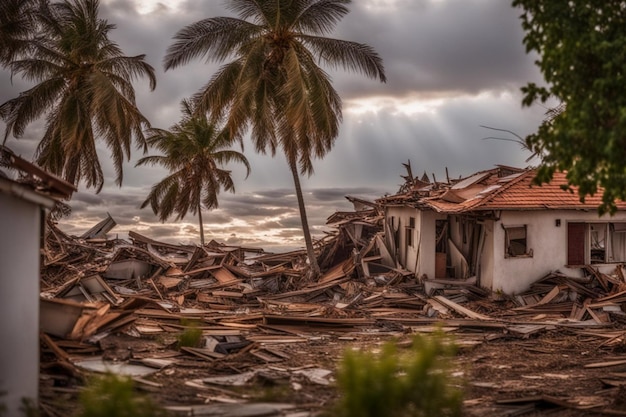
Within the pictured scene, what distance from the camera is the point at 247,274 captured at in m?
24.6

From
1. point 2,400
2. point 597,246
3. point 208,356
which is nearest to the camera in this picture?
point 2,400

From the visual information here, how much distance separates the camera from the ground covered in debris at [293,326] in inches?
393

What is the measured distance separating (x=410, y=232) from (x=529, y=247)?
522cm

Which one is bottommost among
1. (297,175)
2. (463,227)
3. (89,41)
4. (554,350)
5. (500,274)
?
(554,350)

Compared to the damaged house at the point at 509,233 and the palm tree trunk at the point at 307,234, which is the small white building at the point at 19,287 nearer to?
the damaged house at the point at 509,233

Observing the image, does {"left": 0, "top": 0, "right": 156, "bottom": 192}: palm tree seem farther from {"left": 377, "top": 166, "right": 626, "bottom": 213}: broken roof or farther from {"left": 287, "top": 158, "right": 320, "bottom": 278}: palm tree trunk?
{"left": 377, "top": 166, "right": 626, "bottom": 213}: broken roof

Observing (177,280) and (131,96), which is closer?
(177,280)

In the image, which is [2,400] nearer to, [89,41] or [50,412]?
[50,412]

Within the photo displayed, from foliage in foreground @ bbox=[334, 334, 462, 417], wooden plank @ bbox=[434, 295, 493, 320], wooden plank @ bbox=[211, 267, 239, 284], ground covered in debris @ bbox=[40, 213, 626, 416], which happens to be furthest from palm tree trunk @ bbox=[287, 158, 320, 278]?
foliage in foreground @ bbox=[334, 334, 462, 417]

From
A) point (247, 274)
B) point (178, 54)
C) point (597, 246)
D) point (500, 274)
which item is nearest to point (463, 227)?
point (500, 274)

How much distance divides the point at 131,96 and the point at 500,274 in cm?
1802

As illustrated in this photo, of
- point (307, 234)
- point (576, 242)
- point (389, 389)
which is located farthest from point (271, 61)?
point (389, 389)

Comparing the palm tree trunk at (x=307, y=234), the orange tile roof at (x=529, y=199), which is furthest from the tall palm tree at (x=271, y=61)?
the orange tile roof at (x=529, y=199)

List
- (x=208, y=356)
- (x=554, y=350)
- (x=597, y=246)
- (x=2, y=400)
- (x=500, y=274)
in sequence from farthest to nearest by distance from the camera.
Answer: (x=597, y=246), (x=500, y=274), (x=554, y=350), (x=208, y=356), (x=2, y=400)
